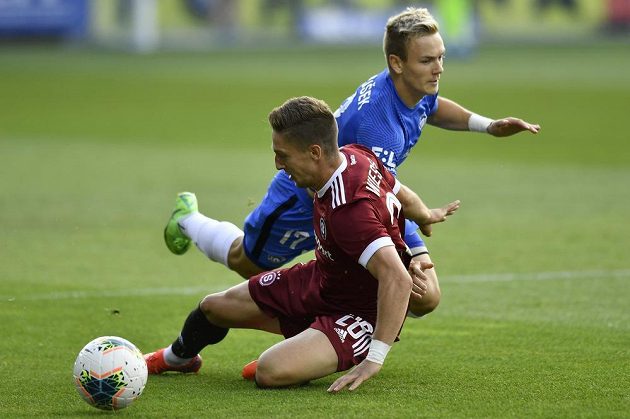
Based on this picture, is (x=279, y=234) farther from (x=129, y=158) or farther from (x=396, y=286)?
(x=129, y=158)

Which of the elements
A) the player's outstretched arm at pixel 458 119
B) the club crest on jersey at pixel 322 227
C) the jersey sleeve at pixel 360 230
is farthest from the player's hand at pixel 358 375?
the player's outstretched arm at pixel 458 119

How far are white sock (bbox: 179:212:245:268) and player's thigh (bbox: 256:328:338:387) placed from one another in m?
1.81

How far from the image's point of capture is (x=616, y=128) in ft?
74.6

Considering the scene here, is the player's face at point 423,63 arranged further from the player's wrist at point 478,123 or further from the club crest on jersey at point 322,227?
the club crest on jersey at point 322,227

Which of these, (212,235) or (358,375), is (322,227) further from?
(212,235)

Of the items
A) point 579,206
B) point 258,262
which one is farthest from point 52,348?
point 579,206

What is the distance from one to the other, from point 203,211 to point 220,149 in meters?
6.96

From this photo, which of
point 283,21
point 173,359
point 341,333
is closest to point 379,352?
point 341,333

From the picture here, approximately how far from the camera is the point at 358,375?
614cm

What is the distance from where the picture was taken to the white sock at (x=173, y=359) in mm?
7000

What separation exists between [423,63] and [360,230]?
1.83 metres

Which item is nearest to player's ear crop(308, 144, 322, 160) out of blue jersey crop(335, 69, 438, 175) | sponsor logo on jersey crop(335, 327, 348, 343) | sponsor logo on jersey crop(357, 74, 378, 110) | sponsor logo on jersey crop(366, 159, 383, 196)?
sponsor logo on jersey crop(366, 159, 383, 196)

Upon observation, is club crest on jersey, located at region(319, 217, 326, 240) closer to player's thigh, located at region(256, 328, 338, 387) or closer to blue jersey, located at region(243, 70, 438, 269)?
player's thigh, located at region(256, 328, 338, 387)

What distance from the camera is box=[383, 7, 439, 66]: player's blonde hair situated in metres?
7.55
